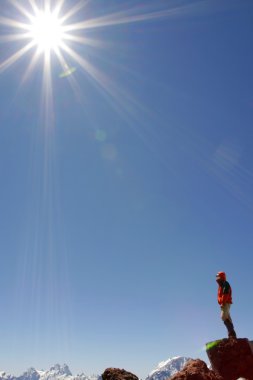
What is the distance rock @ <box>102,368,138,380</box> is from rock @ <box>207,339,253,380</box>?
3.86 metres

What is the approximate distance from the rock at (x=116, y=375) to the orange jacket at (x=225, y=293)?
664 centimetres

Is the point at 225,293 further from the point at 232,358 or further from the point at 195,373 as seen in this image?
the point at 195,373

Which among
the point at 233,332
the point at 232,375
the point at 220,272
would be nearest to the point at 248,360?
the point at 232,375

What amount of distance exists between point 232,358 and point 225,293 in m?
3.92

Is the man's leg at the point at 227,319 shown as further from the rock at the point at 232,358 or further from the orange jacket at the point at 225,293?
the rock at the point at 232,358

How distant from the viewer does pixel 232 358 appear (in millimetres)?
15539

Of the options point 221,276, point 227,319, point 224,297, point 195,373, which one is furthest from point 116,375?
point 221,276

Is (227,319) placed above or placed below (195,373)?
above

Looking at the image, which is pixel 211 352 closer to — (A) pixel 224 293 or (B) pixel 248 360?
(B) pixel 248 360

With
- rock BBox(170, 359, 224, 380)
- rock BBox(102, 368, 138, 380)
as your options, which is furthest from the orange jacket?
rock BBox(102, 368, 138, 380)

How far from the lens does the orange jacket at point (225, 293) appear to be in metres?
18.9

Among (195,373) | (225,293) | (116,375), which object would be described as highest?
(225,293)

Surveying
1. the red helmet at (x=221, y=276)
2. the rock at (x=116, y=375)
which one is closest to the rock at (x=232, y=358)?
the red helmet at (x=221, y=276)

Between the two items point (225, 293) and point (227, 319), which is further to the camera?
point (225, 293)
